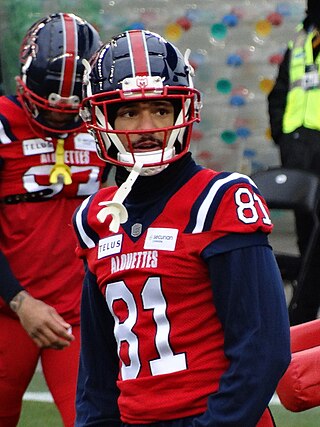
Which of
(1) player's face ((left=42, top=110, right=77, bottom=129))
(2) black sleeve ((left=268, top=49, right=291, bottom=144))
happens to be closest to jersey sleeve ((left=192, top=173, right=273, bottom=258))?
(1) player's face ((left=42, top=110, right=77, bottom=129))

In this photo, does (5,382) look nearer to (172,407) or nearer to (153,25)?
(172,407)

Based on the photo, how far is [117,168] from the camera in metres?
3.25

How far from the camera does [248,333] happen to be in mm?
2803

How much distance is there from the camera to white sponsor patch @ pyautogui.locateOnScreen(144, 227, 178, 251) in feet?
9.65

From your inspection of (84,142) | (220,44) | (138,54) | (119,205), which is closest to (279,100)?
(220,44)

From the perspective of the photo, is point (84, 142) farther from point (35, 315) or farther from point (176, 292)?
point (176, 292)

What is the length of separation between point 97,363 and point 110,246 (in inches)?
13.5

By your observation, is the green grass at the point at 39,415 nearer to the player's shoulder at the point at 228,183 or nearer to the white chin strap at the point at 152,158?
the white chin strap at the point at 152,158

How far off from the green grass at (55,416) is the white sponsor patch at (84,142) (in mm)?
1813

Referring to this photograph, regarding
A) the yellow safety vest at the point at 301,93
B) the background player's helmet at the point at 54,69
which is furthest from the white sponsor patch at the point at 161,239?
the yellow safety vest at the point at 301,93

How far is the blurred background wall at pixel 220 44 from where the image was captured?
9461 millimetres

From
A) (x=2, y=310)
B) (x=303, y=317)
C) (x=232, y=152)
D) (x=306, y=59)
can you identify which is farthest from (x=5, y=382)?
(x=232, y=152)

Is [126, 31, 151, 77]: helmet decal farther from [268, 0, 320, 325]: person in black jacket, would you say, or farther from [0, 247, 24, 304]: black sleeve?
[268, 0, 320, 325]: person in black jacket

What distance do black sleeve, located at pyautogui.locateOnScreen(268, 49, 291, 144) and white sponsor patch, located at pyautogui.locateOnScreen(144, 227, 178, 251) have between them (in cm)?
443
